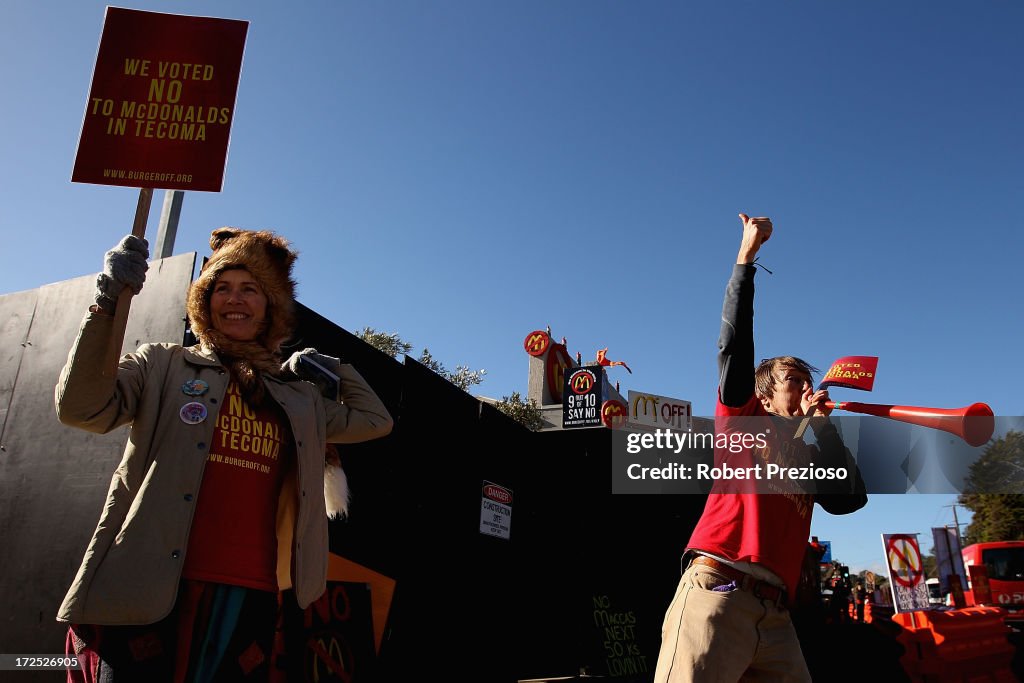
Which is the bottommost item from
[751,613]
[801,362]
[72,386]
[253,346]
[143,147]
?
[751,613]

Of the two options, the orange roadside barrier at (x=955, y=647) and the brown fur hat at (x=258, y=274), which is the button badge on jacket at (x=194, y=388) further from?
the orange roadside barrier at (x=955, y=647)

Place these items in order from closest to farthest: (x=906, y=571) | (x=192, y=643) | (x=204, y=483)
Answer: (x=192, y=643) < (x=204, y=483) < (x=906, y=571)

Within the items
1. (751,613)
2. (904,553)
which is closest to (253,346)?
(751,613)

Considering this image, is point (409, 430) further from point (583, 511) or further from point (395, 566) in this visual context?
point (583, 511)

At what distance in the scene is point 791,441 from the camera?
2730 mm

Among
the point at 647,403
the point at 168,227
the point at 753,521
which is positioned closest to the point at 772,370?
the point at 753,521

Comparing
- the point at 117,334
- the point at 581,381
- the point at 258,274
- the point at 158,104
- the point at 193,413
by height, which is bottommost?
the point at 193,413

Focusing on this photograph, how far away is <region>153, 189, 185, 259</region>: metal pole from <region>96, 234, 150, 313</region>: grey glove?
3215 mm

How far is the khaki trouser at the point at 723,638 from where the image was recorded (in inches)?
89.0

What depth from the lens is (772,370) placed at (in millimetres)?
3043

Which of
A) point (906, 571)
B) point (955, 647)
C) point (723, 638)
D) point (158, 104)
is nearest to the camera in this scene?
point (723, 638)

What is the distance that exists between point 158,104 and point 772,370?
9.21 feet

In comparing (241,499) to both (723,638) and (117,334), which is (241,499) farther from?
(723,638)

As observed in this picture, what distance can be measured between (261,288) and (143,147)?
92 cm
